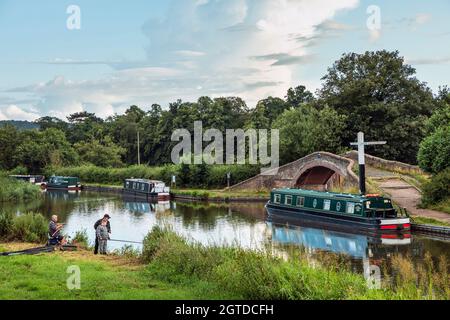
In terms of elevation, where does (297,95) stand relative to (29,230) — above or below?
above

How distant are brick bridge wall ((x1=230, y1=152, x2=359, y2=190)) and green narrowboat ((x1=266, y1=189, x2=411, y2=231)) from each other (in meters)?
3.44

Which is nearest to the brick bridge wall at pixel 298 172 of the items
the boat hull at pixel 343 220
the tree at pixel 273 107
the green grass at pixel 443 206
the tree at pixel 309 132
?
the tree at pixel 309 132

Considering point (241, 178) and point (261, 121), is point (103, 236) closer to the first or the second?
point (241, 178)

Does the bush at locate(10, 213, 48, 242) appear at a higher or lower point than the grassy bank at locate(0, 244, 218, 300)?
higher

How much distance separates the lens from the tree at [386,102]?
34750 mm

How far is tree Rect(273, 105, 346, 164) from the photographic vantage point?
36.0 meters

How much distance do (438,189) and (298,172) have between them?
12.5 meters

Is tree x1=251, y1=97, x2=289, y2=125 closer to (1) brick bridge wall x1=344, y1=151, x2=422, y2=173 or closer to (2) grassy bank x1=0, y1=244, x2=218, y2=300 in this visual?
(1) brick bridge wall x1=344, y1=151, x2=422, y2=173

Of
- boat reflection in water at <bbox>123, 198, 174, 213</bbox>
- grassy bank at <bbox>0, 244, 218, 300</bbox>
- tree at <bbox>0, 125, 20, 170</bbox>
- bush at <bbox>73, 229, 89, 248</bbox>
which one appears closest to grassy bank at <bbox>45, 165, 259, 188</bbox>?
boat reflection in water at <bbox>123, 198, 174, 213</bbox>

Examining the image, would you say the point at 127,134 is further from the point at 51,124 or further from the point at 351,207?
the point at 351,207

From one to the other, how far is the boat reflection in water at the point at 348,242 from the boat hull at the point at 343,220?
237 millimetres

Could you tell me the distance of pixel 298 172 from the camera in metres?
34.1

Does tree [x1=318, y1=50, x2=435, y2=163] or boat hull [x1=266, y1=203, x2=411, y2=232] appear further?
tree [x1=318, y1=50, x2=435, y2=163]

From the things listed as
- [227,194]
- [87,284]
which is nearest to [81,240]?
[87,284]
